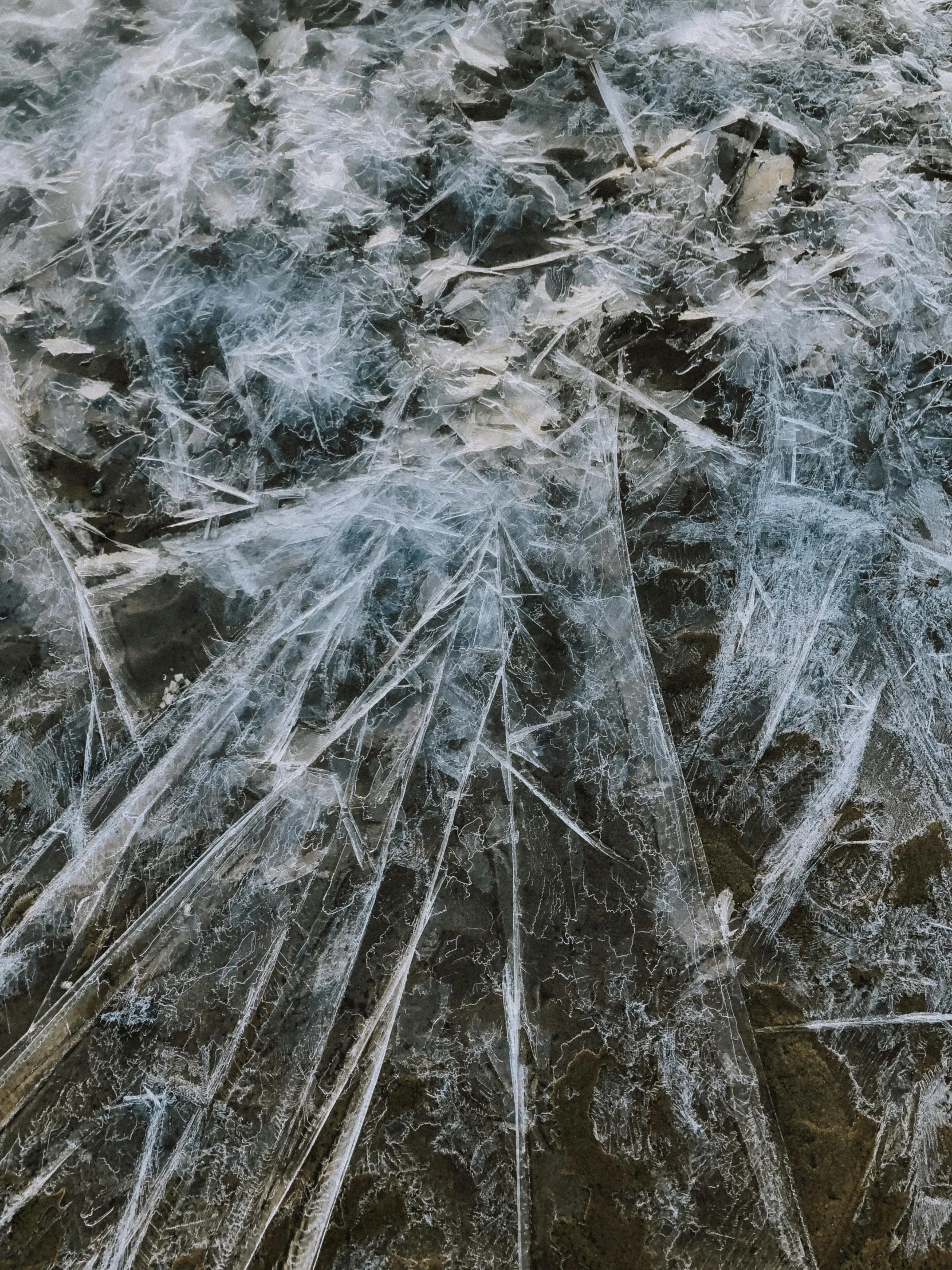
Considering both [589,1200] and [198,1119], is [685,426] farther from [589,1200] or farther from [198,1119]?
[198,1119]

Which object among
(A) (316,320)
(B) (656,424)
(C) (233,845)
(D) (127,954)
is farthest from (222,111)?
(D) (127,954)

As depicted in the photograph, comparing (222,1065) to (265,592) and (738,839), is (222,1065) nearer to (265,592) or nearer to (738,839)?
(265,592)

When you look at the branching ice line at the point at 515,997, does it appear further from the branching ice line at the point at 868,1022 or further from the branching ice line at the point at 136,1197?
the branching ice line at the point at 136,1197

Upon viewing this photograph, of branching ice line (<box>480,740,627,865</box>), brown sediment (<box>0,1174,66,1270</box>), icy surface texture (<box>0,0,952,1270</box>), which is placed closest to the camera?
brown sediment (<box>0,1174,66,1270</box>)

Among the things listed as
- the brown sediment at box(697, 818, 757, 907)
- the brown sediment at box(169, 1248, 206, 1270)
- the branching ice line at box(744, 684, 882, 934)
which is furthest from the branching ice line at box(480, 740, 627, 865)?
the brown sediment at box(169, 1248, 206, 1270)

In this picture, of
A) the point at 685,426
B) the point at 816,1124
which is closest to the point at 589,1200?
the point at 816,1124

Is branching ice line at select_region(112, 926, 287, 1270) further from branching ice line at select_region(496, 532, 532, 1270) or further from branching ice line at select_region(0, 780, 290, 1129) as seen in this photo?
branching ice line at select_region(496, 532, 532, 1270)

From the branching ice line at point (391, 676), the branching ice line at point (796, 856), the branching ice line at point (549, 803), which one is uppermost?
the branching ice line at point (391, 676)

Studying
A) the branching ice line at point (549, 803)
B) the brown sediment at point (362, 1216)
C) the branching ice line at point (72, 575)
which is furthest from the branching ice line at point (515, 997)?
the branching ice line at point (72, 575)
